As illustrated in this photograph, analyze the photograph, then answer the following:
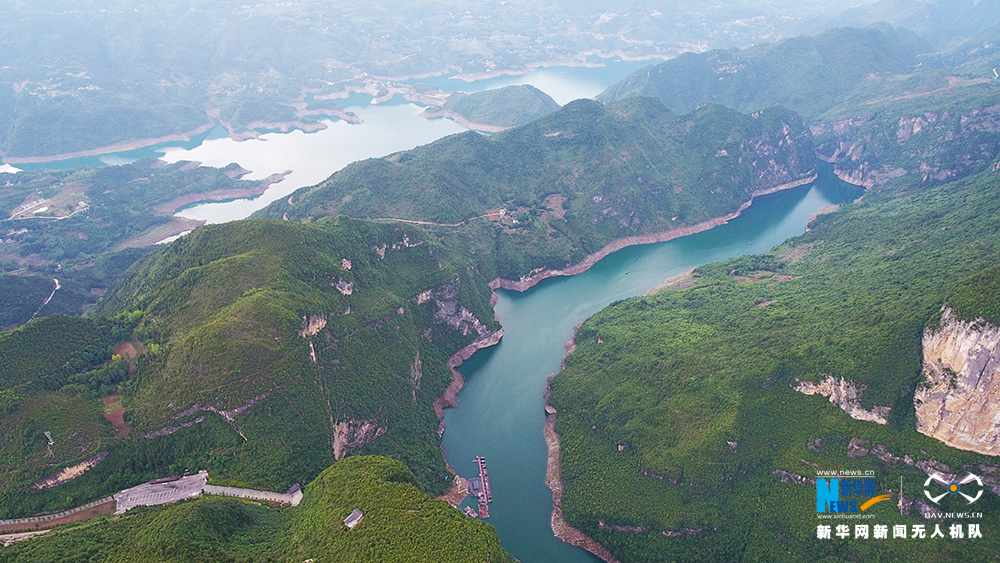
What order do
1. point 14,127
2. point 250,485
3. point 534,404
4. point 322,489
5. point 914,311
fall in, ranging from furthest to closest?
point 14,127 → point 534,404 → point 914,311 → point 250,485 → point 322,489

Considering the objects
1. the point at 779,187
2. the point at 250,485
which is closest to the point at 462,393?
the point at 250,485

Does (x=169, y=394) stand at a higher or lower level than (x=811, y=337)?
higher

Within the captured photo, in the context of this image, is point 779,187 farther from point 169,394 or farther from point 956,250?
point 169,394

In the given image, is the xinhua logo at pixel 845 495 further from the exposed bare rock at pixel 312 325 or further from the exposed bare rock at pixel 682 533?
the exposed bare rock at pixel 312 325

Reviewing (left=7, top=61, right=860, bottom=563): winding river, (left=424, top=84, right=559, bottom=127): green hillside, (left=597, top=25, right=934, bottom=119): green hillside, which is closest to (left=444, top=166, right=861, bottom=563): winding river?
(left=7, top=61, right=860, bottom=563): winding river

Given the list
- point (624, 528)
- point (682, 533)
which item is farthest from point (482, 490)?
point (682, 533)

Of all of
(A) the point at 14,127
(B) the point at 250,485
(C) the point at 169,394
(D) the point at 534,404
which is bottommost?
(D) the point at 534,404
